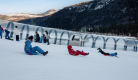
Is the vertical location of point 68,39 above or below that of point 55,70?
above

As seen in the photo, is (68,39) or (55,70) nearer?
(55,70)

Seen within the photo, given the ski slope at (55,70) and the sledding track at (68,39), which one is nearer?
the ski slope at (55,70)

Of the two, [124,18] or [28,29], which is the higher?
[124,18]

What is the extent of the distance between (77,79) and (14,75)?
1776 millimetres

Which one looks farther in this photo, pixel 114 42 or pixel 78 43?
pixel 114 42

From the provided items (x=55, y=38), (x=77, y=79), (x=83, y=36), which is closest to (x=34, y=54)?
(x=77, y=79)

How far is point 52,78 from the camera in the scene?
3.67 meters

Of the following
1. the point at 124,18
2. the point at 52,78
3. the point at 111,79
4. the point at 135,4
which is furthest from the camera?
the point at 135,4

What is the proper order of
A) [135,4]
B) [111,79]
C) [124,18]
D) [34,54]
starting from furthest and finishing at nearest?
[135,4], [124,18], [34,54], [111,79]

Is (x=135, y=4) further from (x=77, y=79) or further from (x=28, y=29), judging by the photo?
(x=77, y=79)

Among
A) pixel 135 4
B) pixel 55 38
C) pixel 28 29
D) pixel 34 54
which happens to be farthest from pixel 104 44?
pixel 135 4

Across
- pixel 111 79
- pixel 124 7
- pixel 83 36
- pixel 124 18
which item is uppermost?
pixel 124 7

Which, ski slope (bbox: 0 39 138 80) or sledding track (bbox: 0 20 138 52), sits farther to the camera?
sledding track (bbox: 0 20 138 52)

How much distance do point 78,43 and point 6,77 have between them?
17.1m
